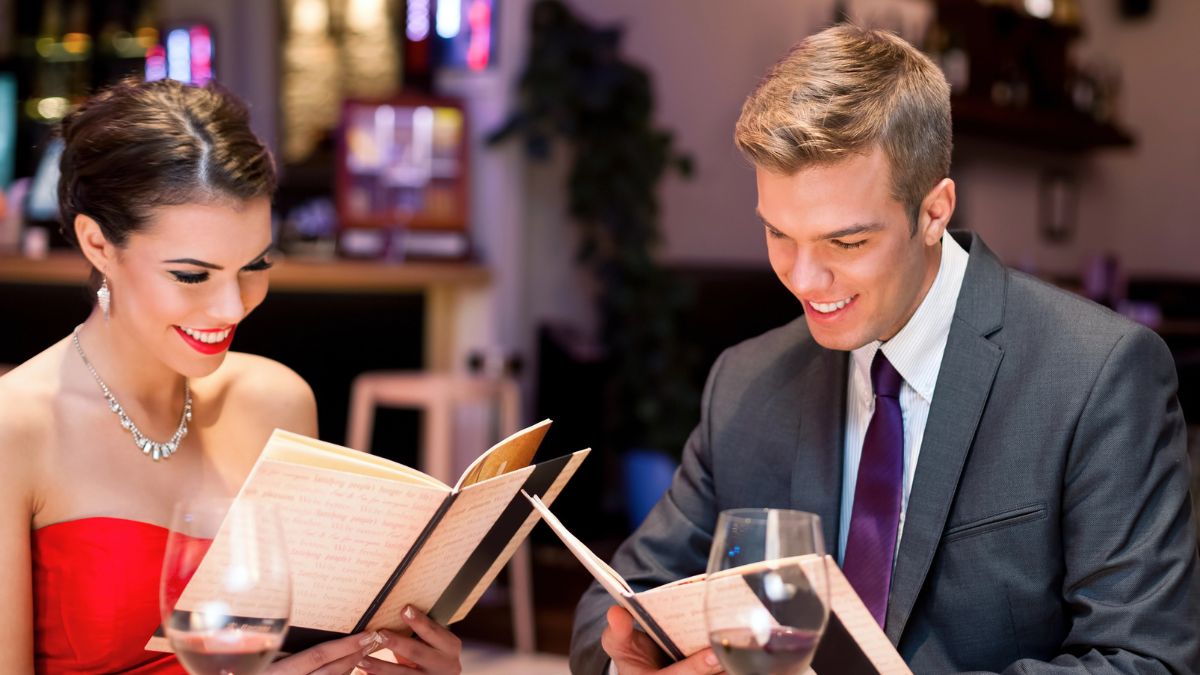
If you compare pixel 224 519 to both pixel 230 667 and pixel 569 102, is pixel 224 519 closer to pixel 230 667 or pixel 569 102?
pixel 230 667

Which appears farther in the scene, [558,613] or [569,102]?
[569,102]

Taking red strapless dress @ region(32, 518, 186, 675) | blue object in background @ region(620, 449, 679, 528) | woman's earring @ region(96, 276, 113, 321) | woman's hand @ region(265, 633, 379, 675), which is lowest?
blue object in background @ region(620, 449, 679, 528)

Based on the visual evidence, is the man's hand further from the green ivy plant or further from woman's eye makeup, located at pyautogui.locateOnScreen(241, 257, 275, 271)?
the green ivy plant

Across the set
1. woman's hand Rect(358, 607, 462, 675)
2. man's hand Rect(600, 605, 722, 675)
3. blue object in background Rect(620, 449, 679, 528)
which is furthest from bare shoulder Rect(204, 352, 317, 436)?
blue object in background Rect(620, 449, 679, 528)

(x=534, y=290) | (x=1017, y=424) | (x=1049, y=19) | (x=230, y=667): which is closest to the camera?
(x=230, y=667)

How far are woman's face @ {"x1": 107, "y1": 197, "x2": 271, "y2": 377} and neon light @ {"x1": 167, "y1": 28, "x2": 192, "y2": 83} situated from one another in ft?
21.0

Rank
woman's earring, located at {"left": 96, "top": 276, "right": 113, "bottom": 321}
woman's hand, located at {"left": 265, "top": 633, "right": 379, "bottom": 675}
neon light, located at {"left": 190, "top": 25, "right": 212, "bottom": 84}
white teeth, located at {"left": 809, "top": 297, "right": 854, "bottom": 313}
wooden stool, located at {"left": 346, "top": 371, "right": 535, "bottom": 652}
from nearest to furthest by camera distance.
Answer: woman's hand, located at {"left": 265, "top": 633, "right": 379, "bottom": 675} → white teeth, located at {"left": 809, "top": 297, "right": 854, "bottom": 313} → woman's earring, located at {"left": 96, "top": 276, "right": 113, "bottom": 321} → wooden stool, located at {"left": 346, "top": 371, "right": 535, "bottom": 652} → neon light, located at {"left": 190, "top": 25, "right": 212, "bottom": 84}

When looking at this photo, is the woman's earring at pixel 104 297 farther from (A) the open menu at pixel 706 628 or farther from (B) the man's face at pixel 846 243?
(B) the man's face at pixel 846 243

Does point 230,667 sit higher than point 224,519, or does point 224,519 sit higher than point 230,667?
point 224,519

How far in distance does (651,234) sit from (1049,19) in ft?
12.6

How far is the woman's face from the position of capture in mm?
1736

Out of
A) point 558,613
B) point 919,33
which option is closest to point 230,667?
point 558,613

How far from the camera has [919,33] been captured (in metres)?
7.20

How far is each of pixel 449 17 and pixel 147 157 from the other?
12.5 feet
